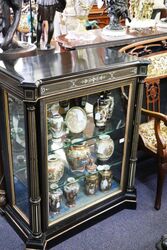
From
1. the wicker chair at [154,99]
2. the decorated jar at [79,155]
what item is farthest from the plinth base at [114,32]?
the decorated jar at [79,155]

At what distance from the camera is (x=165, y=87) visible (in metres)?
2.68

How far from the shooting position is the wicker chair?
82.4 inches

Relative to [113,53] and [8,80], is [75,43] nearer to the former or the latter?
[113,53]

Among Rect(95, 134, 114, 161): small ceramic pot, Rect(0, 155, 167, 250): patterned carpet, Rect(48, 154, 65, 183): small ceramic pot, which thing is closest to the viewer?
Rect(48, 154, 65, 183): small ceramic pot

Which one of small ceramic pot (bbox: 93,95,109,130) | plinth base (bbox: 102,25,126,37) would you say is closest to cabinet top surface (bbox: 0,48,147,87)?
small ceramic pot (bbox: 93,95,109,130)

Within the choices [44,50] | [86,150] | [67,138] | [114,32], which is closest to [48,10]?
[44,50]

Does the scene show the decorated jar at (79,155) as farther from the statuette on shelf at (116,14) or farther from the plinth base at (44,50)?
the statuette on shelf at (116,14)

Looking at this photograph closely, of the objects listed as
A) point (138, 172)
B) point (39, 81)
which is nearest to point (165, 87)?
point (138, 172)

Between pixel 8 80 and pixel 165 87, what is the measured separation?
1543 millimetres

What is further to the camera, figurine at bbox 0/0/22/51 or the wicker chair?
the wicker chair

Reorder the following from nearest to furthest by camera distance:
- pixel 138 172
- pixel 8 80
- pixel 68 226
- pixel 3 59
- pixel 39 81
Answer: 1. pixel 39 81
2. pixel 8 80
3. pixel 3 59
4. pixel 68 226
5. pixel 138 172

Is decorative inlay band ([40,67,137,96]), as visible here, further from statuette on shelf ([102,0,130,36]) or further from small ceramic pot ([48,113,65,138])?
statuette on shelf ([102,0,130,36])

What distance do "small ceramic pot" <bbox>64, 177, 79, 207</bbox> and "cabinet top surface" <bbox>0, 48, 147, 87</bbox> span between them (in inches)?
27.5

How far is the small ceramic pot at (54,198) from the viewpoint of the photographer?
1.87 m
